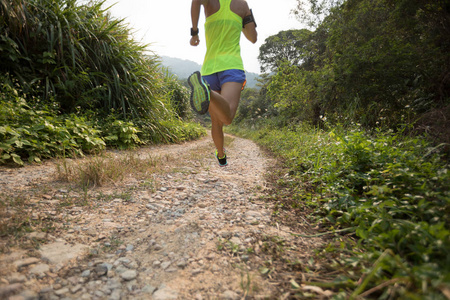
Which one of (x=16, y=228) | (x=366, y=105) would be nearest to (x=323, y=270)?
(x=16, y=228)

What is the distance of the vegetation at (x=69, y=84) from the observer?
108 inches

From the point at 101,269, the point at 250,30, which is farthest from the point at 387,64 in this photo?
the point at 101,269

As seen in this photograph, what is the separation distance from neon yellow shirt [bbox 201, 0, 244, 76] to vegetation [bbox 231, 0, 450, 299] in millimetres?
1513

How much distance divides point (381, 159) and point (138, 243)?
1.97 m

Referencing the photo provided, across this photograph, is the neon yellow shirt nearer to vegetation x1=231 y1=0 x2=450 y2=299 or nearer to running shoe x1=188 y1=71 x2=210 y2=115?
running shoe x1=188 y1=71 x2=210 y2=115

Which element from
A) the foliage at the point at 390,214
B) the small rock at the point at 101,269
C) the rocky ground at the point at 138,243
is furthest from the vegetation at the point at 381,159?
the small rock at the point at 101,269

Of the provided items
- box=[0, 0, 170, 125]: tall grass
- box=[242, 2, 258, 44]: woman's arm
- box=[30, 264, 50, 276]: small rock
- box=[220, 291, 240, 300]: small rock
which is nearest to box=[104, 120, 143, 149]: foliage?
box=[0, 0, 170, 125]: tall grass

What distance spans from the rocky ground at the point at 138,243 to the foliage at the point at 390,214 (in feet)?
0.82

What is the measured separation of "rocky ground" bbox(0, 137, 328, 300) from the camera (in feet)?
3.04

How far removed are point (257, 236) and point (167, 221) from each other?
677mm

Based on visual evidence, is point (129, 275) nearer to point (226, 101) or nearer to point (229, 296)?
point (229, 296)

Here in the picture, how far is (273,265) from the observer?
111 cm

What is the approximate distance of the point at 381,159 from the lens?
1719mm

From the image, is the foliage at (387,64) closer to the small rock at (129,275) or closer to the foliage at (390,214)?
the foliage at (390,214)
